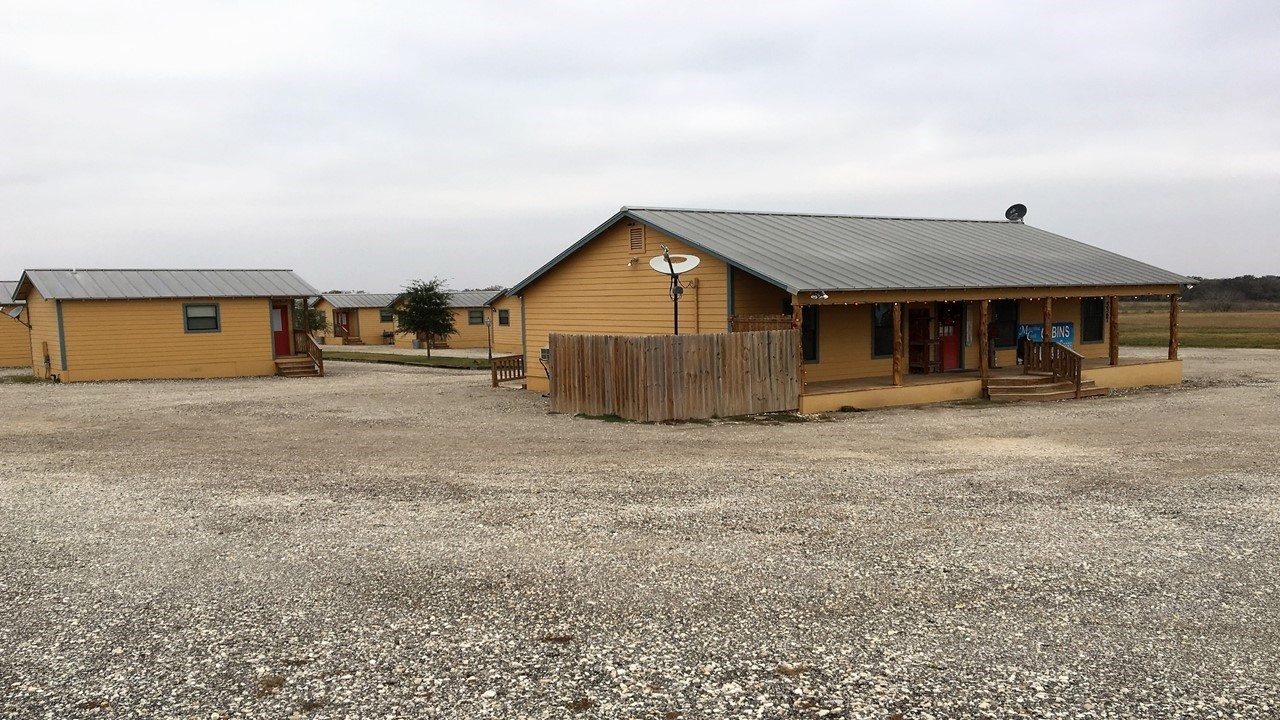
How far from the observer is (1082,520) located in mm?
8906

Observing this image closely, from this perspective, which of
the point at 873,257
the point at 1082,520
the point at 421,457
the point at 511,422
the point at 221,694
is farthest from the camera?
the point at 873,257

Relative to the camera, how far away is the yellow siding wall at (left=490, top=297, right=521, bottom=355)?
4394 centimetres

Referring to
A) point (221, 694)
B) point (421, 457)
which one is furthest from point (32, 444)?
point (221, 694)

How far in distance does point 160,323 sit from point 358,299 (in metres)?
30.8

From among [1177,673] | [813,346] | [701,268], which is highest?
[701,268]

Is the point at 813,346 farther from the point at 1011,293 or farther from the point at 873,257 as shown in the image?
the point at 1011,293

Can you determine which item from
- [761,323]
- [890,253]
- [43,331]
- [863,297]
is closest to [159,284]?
[43,331]

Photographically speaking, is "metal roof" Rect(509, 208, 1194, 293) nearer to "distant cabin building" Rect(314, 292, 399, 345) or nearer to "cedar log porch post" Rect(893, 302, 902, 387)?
"cedar log porch post" Rect(893, 302, 902, 387)

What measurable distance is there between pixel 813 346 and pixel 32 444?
47.0 ft

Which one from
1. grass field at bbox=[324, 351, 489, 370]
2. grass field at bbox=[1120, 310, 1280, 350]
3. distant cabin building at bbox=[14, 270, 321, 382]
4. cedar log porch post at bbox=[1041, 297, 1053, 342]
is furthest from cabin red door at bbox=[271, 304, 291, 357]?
grass field at bbox=[1120, 310, 1280, 350]

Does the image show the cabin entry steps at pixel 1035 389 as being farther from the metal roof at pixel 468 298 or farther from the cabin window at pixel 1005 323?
the metal roof at pixel 468 298

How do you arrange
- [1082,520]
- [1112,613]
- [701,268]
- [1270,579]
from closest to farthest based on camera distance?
1. [1112,613]
2. [1270,579]
3. [1082,520]
4. [701,268]

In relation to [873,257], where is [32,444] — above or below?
below

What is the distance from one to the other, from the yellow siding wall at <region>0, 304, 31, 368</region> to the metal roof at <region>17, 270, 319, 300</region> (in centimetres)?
488
